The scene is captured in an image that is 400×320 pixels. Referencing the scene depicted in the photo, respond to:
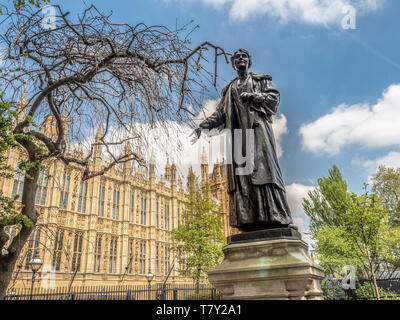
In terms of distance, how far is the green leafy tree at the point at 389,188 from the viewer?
24.5 metres

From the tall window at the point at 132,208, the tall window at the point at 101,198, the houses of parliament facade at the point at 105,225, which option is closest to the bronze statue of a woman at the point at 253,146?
the houses of parliament facade at the point at 105,225

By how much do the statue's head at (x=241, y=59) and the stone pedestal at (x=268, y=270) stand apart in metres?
2.16

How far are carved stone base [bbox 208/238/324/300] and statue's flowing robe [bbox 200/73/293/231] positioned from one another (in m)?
0.32

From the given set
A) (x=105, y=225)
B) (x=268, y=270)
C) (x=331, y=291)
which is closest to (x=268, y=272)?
(x=268, y=270)

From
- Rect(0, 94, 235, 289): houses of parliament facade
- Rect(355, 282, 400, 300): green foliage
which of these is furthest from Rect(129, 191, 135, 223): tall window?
Rect(355, 282, 400, 300): green foliage

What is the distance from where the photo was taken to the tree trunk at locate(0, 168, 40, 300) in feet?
13.8

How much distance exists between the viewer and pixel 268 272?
8.77ft

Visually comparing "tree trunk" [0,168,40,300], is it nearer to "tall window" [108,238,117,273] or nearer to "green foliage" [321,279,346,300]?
"green foliage" [321,279,346,300]

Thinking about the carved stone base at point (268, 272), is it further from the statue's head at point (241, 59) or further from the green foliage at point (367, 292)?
the green foliage at point (367, 292)

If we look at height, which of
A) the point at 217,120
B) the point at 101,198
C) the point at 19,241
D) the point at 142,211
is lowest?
the point at 19,241

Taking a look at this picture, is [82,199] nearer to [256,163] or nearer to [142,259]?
[142,259]

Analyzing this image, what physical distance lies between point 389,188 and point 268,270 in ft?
92.6
